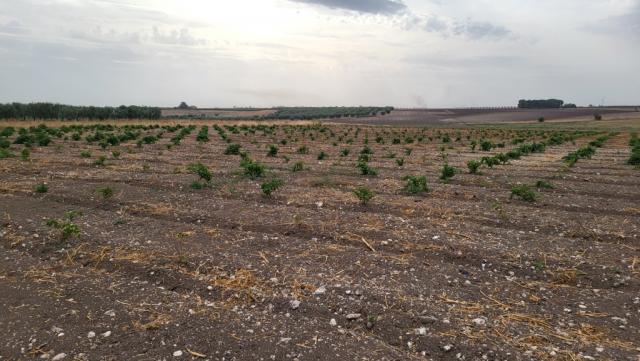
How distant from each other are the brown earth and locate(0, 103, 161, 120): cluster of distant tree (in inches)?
2882

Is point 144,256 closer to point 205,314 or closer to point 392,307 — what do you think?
point 205,314

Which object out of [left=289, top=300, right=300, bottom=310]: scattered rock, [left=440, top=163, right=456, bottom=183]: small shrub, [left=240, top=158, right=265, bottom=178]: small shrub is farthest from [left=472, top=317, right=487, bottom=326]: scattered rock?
[left=240, top=158, right=265, bottom=178]: small shrub

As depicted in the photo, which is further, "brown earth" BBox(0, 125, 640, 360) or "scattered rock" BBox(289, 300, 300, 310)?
"scattered rock" BBox(289, 300, 300, 310)

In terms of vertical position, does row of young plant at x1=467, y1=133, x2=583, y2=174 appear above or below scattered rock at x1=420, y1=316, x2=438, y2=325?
above

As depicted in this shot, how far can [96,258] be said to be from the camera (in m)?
8.46

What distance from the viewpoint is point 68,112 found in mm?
79812

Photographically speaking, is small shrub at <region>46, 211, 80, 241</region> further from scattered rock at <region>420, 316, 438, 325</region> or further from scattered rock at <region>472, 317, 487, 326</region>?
scattered rock at <region>472, 317, 487, 326</region>

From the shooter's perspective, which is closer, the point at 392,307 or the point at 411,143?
the point at 392,307

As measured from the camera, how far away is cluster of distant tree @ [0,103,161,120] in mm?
74875

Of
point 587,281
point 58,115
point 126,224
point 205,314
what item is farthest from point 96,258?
point 58,115

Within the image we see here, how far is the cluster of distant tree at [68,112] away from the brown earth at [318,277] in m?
73.2

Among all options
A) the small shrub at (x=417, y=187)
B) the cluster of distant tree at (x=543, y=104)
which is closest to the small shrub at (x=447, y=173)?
the small shrub at (x=417, y=187)

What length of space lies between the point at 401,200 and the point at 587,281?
20.6 ft

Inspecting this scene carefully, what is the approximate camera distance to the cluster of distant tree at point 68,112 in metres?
74.9
